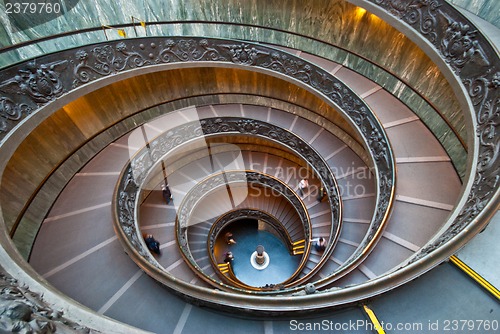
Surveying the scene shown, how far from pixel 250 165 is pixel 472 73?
8.14 meters

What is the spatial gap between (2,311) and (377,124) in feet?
Result: 21.9

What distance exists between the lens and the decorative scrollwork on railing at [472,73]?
351 cm

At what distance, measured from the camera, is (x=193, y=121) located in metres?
9.33

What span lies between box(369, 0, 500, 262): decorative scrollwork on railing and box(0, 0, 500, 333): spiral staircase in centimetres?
3

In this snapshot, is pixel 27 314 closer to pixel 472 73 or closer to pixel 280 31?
pixel 472 73

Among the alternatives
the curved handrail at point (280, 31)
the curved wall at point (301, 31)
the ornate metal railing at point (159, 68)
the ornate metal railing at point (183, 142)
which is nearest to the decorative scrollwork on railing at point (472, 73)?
the curved wall at point (301, 31)

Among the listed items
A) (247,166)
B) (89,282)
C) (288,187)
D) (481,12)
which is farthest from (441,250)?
(247,166)

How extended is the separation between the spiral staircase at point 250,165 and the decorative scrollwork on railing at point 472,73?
0.03m

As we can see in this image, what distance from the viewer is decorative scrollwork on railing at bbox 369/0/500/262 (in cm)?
351

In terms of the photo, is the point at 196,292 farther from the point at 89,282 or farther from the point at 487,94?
the point at 487,94

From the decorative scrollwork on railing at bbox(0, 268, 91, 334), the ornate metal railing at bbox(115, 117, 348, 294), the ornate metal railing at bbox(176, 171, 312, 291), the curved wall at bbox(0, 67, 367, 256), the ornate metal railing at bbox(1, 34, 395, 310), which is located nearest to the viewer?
the decorative scrollwork on railing at bbox(0, 268, 91, 334)

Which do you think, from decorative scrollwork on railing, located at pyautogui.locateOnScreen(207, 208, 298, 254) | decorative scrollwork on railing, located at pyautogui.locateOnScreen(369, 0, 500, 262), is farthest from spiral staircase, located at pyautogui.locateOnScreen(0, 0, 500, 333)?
decorative scrollwork on railing, located at pyautogui.locateOnScreen(207, 208, 298, 254)

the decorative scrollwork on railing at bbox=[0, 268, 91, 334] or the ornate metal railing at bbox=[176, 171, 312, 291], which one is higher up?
the ornate metal railing at bbox=[176, 171, 312, 291]

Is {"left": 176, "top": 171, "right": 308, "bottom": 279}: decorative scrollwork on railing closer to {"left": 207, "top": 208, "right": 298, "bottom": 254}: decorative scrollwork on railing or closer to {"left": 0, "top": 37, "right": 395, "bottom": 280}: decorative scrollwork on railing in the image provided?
{"left": 207, "top": 208, "right": 298, "bottom": 254}: decorative scrollwork on railing
